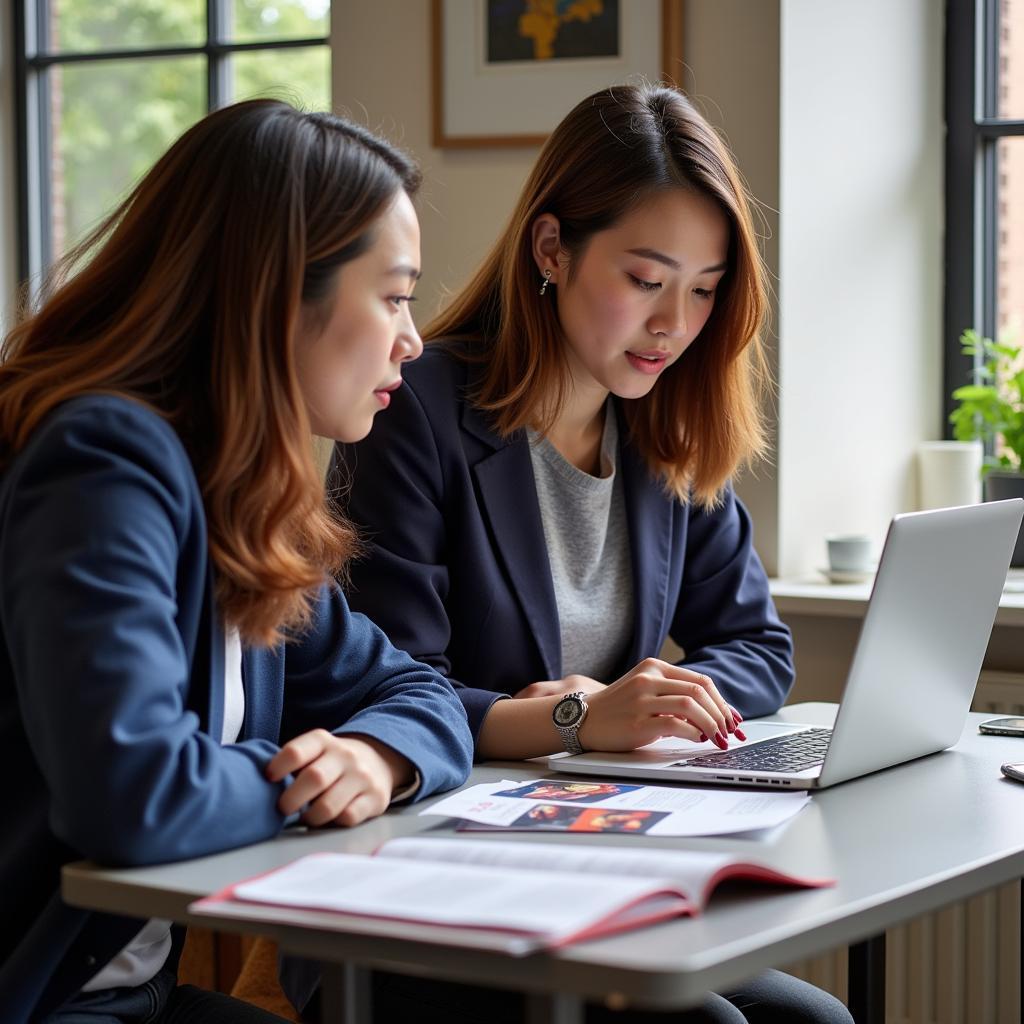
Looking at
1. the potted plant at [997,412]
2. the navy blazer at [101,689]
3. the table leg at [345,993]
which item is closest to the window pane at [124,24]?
the potted plant at [997,412]

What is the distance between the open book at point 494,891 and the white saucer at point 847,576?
1550mm

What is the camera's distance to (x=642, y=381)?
1.93m

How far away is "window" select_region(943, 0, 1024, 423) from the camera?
9.62 ft

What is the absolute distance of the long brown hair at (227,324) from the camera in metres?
1.27

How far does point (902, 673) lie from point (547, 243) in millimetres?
757

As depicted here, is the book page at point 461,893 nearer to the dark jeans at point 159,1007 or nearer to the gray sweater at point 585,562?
the dark jeans at point 159,1007

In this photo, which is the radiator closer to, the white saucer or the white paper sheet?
the white saucer

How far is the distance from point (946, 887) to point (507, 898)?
35 cm

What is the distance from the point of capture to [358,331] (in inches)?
53.6

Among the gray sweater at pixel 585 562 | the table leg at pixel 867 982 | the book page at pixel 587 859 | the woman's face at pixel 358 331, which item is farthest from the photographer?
the gray sweater at pixel 585 562

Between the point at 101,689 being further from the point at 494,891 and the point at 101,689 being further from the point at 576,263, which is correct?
the point at 576,263

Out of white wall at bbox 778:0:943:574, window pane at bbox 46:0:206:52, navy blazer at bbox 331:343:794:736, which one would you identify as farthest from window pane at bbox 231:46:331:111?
navy blazer at bbox 331:343:794:736

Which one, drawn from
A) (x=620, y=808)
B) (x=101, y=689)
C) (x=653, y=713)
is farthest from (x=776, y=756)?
(x=101, y=689)

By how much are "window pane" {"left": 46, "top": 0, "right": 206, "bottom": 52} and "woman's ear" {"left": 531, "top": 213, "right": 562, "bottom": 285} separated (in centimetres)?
206
